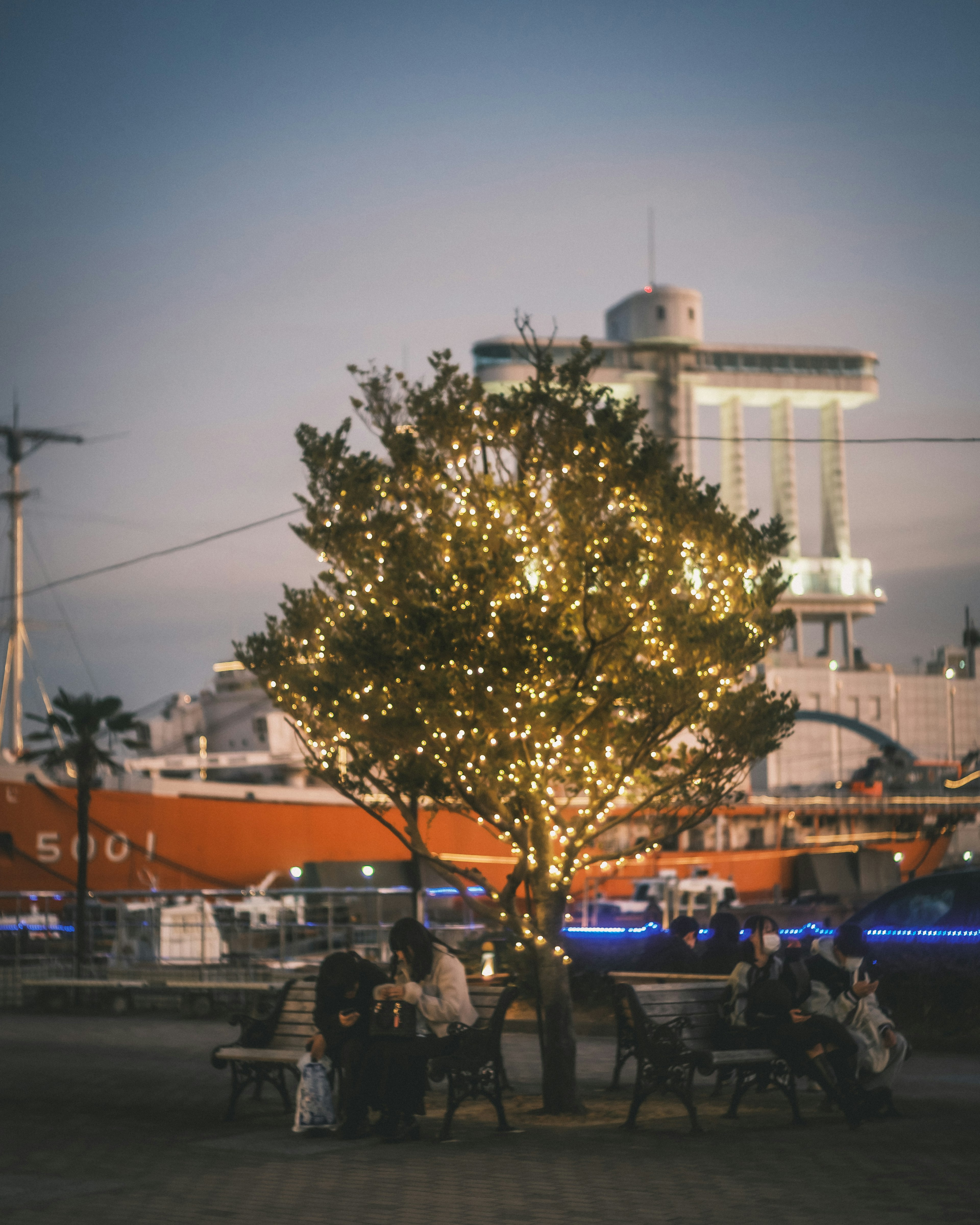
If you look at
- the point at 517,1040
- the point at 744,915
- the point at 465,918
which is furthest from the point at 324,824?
the point at 517,1040

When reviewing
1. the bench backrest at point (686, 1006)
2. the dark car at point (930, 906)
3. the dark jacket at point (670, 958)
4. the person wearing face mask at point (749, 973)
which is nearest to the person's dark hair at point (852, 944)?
the person wearing face mask at point (749, 973)

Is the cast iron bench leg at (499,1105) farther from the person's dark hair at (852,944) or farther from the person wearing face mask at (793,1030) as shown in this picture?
the person's dark hair at (852,944)

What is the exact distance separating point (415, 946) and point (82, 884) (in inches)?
485

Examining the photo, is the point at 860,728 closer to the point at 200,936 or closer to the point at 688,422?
the point at 688,422

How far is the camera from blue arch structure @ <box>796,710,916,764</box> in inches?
Result: 2709

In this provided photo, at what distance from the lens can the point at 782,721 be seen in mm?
10219

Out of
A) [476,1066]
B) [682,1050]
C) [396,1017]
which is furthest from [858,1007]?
[396,1017]

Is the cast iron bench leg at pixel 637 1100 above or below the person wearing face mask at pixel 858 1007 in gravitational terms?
below

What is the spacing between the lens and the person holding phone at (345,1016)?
27.6 feet

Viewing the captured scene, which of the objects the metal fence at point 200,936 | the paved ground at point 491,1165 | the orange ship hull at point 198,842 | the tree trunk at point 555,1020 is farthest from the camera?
the orange ship hull at point 198,842

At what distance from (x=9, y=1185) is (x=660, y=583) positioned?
5251 millimetres

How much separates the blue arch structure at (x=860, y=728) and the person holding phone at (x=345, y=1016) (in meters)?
53.8

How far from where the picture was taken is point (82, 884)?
19734 mm

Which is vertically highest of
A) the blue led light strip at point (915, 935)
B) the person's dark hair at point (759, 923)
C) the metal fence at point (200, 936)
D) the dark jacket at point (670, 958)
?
the person's dark hair at point (759, 923)
